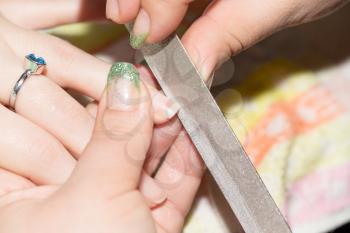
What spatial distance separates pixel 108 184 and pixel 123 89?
0.34ft

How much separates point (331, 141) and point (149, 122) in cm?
34

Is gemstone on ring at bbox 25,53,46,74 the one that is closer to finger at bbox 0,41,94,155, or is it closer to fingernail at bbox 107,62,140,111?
finger at bbox 0,41,94,155

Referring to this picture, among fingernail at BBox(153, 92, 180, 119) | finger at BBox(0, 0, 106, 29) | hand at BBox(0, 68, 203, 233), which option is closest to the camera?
hand at BBox(0, 68, 203, 233)

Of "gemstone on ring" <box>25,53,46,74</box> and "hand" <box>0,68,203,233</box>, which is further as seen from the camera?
"gemstone on ring" <box>25,53,46,74</box>

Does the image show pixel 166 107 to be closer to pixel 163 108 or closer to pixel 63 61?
pixel 163 108

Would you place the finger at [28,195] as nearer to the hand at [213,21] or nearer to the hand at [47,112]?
the hand at [47,112]

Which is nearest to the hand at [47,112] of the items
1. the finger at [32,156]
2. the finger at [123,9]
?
the finger at [32,156]

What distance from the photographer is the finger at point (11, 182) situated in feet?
2.47

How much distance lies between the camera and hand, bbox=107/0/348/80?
28.6 inches

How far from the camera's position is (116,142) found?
2.16 ft

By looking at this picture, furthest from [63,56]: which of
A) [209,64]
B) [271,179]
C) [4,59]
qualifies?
[271,179]

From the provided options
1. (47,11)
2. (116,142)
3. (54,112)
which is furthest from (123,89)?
(47,11)

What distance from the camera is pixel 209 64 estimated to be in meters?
0.77

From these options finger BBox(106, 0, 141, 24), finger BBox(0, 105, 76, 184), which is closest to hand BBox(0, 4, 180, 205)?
finger BBox(0, 105, 76, 184)
